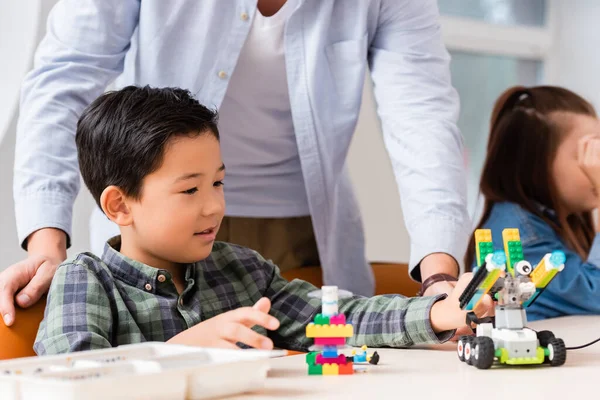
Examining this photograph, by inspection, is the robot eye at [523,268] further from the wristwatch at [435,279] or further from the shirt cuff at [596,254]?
the shirt cuff at [596,254]

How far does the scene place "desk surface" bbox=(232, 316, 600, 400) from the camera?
2.33 feet

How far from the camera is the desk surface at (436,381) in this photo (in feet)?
2.33


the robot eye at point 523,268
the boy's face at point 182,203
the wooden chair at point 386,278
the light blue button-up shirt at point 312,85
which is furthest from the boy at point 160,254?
the wooden chair at point 386,278

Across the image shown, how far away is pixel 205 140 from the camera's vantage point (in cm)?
107

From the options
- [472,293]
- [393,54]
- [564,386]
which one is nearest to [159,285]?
[472,293]

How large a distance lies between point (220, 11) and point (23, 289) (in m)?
0.57

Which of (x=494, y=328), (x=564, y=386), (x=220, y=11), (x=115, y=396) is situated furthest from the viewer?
(x=220, y=11)

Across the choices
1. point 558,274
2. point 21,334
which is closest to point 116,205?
point 21,334

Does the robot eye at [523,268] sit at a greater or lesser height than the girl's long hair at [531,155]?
greater

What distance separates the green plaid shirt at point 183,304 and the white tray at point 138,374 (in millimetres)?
194

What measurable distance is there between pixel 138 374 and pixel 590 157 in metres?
1.33

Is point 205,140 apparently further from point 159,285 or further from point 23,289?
point 23,289

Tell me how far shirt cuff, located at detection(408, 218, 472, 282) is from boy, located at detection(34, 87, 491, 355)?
0.68 ft

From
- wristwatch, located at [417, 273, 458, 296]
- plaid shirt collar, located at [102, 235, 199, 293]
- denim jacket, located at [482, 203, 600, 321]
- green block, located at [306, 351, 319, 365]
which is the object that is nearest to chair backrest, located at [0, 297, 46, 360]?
plaid shirt collar, located at [102, 235, 199, 293]
